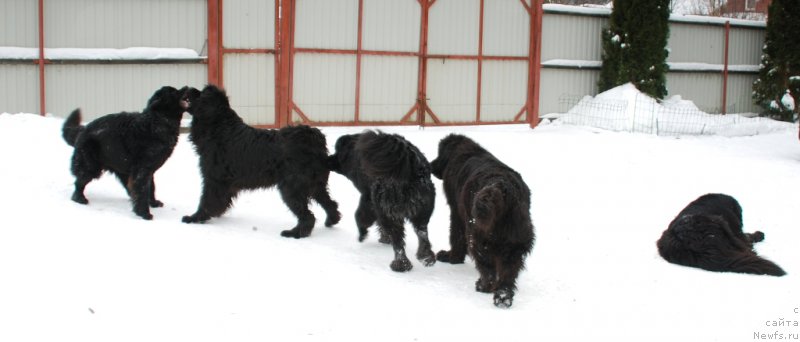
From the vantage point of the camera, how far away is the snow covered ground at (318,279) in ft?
17.2

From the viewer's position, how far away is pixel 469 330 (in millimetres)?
Answer: 5457

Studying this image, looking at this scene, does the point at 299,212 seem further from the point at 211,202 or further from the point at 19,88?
the point at 19,88

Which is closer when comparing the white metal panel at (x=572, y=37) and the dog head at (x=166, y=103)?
the dog head at (x=166, y=103)

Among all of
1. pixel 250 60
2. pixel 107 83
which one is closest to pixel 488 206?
pixel 250 60

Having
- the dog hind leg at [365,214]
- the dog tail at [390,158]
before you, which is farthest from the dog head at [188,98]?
the dog tail at [390,158]

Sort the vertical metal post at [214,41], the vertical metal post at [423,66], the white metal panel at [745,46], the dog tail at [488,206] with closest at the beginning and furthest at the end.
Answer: the dog tail at [488,206], the vertical metal post at [214,41], the vertical metal post at [423,66], the white metal panel at [745,46]

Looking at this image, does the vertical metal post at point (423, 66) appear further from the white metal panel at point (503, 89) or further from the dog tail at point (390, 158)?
the dog tail at point (390, 158)

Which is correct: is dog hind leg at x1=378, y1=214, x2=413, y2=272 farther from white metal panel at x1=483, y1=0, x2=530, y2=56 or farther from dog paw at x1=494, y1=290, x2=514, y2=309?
white metal panel at x1=483, y1=0, x2=530, y2=56

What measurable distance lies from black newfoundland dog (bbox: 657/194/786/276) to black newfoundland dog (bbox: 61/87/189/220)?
16.7 feet

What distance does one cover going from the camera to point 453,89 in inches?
635

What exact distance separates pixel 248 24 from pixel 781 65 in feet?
42.6

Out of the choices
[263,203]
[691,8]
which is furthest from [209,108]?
[691,8]

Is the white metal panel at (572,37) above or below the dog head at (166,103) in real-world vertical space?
above

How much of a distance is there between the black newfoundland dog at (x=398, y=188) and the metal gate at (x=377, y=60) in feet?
24.8
